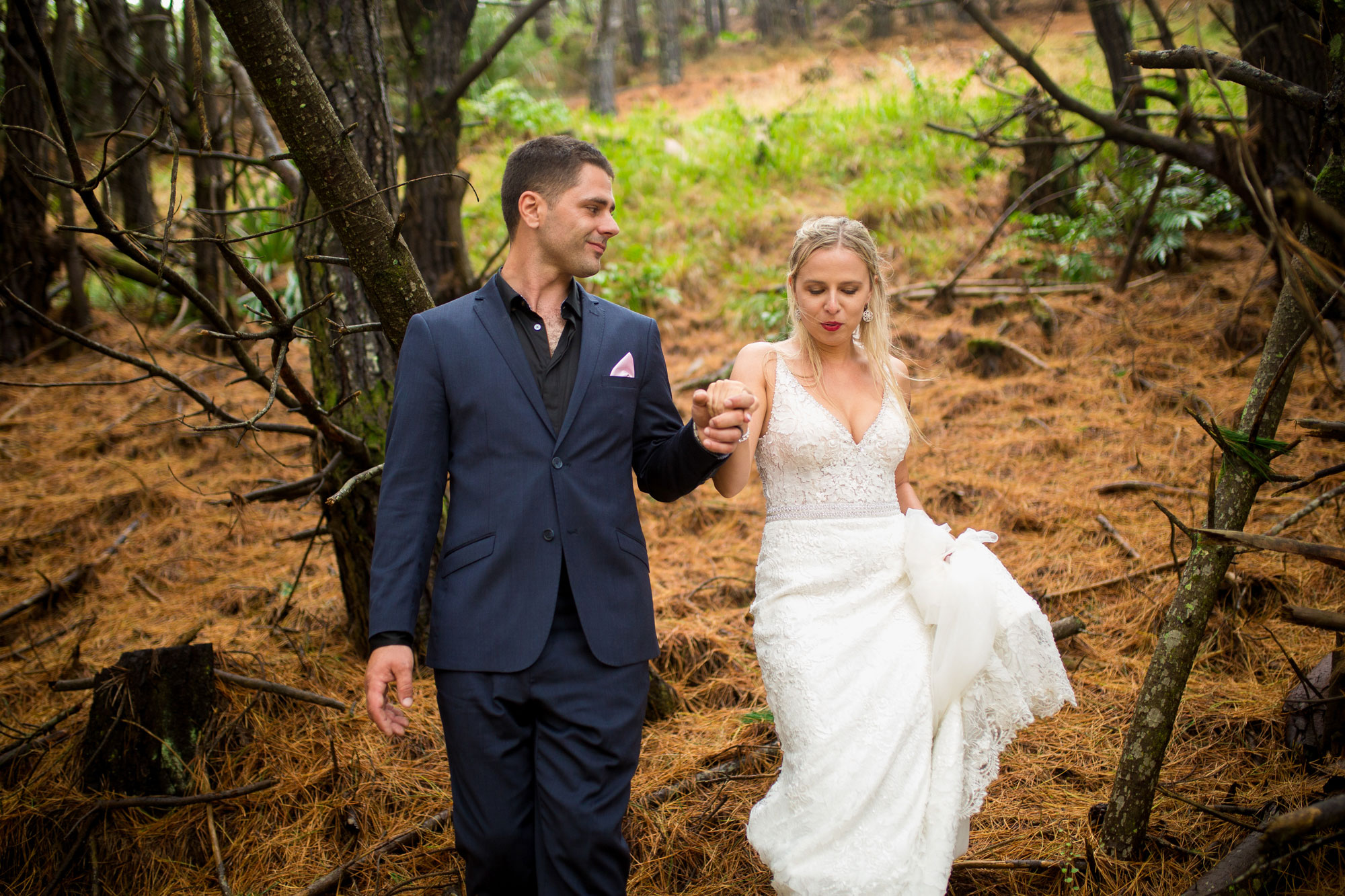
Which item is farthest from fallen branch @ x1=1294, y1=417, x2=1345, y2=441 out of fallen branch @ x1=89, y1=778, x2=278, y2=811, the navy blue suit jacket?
fallen branch @ x1=89, y1=778, x2=278, y2=811

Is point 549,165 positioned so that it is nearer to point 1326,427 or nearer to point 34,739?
point 1326,427

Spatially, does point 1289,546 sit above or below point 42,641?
above

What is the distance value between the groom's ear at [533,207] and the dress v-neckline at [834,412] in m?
0.90

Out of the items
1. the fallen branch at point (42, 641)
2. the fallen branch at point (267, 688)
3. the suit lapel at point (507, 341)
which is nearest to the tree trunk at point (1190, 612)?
the suit lapel at point (507, 341)

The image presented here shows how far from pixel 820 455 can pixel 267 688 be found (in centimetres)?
233

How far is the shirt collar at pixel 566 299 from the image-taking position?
237 centimetres

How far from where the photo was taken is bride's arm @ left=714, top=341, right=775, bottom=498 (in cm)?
253

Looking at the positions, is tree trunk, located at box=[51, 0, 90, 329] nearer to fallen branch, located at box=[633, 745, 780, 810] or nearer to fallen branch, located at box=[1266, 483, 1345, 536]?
fallen branch, located at box=[633, 745, 780, 810]

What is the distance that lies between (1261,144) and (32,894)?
723 centimetres

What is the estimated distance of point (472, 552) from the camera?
7.11 feet

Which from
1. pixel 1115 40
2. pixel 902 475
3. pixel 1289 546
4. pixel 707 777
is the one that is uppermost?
pixel 1115 40

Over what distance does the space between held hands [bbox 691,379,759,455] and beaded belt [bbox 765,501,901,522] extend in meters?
0.51

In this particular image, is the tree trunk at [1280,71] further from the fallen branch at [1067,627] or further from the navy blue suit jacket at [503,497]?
the navy blue suit jacket at [503,497]

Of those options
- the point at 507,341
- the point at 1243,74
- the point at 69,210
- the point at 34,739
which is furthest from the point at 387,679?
the point at 69,210
